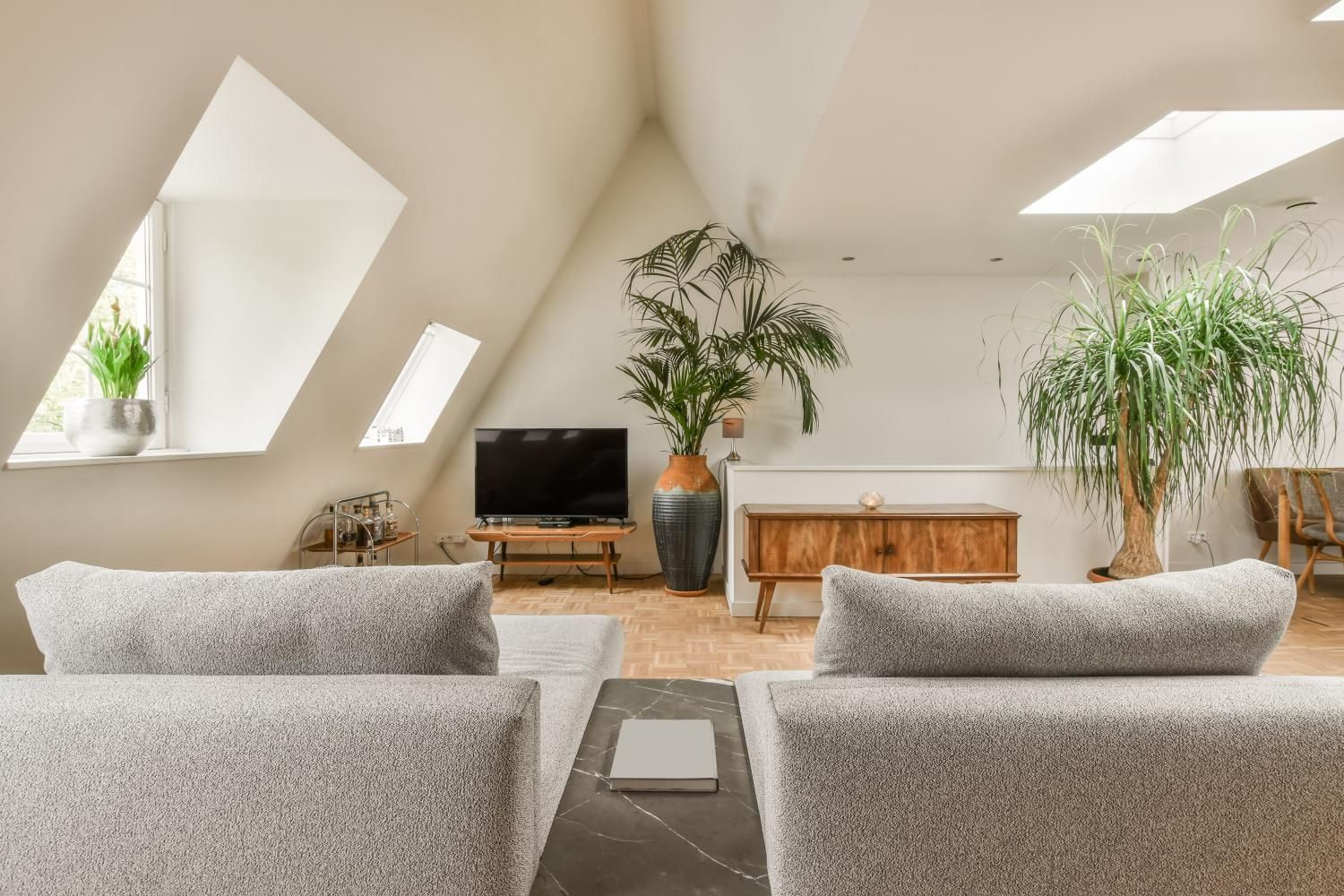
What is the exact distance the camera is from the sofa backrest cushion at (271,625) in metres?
1.06

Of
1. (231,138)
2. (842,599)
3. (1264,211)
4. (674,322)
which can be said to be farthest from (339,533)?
(1264,211)

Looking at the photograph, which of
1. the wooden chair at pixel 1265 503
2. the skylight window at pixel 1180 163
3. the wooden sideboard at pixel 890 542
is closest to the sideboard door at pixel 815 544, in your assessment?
the wooden sideboard at pixel 890 542

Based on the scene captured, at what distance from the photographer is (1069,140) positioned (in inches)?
106

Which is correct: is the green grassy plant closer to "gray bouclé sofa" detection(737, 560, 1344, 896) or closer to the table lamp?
"gray bouclé sofa" detection(737, 560, 1344, 896)

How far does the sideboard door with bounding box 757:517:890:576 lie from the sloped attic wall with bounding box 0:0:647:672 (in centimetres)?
227

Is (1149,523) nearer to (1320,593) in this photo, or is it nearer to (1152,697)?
(1152,697)

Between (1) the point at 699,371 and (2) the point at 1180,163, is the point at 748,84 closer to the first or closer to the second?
(1) the point at 699,371

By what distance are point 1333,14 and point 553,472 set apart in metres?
4.26

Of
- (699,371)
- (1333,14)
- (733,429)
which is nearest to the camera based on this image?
(1333,14)

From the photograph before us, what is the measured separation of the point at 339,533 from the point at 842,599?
3.67 m

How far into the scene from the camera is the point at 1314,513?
4867 mm

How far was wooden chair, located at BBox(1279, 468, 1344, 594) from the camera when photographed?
169 inches

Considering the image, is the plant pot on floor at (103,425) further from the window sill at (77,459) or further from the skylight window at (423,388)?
the skylight window at (423,388)

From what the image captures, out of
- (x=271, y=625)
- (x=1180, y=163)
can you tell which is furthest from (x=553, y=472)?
(x=1180, y=163)
